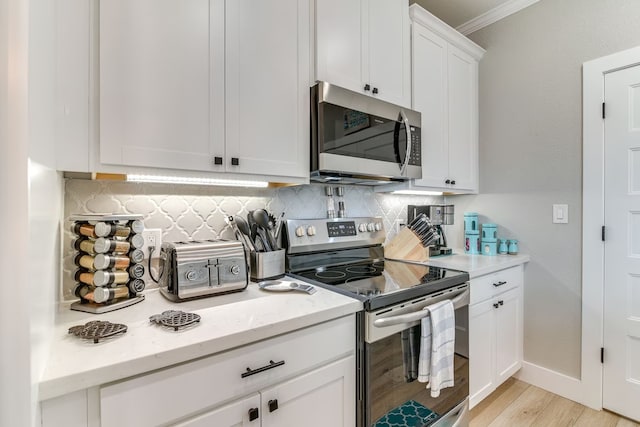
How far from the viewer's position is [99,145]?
102 cm

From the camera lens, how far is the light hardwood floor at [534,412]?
1.83 meters

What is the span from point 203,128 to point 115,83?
0.30 m

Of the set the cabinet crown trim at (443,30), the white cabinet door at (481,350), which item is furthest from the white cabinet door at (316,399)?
the cabinet crown trim at (443,30)

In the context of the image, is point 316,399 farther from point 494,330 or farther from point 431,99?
point 431,99

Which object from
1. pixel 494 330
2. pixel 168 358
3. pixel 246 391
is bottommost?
pixel 494 330

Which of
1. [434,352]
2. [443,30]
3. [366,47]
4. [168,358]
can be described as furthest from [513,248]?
[168,358]

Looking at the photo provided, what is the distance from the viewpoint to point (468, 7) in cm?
234

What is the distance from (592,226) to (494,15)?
1.71m

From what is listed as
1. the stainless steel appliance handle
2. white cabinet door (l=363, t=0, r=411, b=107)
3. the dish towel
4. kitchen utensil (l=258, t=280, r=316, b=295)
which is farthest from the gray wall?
kitchen utensil (l=258, t=280, r=316, b=295)

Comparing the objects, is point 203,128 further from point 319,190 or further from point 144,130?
point 319,190

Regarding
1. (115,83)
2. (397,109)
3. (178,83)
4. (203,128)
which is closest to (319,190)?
(397,109)

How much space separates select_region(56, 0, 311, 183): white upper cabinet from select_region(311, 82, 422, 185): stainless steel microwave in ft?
0.24

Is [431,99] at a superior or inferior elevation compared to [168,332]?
superior

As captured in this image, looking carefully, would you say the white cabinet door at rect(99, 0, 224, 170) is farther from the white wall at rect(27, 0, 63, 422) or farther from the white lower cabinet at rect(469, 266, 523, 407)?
the white lower cabinet at rect(469, 266, 523, 407)
